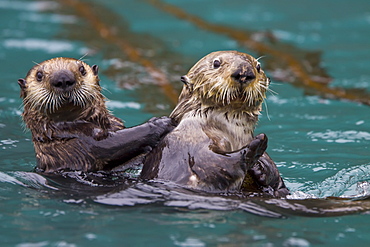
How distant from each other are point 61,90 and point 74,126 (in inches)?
14.3

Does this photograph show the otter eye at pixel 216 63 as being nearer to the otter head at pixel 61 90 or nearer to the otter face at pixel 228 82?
the otter face at pixel 228 82

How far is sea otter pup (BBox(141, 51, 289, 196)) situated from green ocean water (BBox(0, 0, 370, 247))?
0.66 ft

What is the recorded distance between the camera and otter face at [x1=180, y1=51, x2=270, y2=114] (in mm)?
5133

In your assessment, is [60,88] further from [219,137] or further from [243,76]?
[243,76]

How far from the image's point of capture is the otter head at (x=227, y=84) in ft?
16.8

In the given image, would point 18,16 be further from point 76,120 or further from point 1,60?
point 76,120

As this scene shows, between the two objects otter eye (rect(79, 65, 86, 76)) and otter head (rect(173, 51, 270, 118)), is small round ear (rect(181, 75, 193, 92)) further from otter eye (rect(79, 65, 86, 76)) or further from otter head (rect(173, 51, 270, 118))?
otter eye (rect(79, 65, 86, 76))

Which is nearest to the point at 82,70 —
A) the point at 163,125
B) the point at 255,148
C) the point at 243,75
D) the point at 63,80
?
the point at 63,80

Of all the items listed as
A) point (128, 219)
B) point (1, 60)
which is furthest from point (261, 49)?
point (128, 219)

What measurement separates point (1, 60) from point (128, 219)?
703 cm

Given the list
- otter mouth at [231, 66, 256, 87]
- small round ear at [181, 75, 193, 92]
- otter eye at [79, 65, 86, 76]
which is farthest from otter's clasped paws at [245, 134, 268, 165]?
otter eye at [79, 65, 86, 76]

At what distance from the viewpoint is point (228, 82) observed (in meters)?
5.14

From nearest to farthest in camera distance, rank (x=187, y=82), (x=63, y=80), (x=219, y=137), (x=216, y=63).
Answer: (x=219, y=137), (x=216, y=63), (x=187, y=82), (x=63, y=80)

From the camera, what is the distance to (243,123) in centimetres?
536
